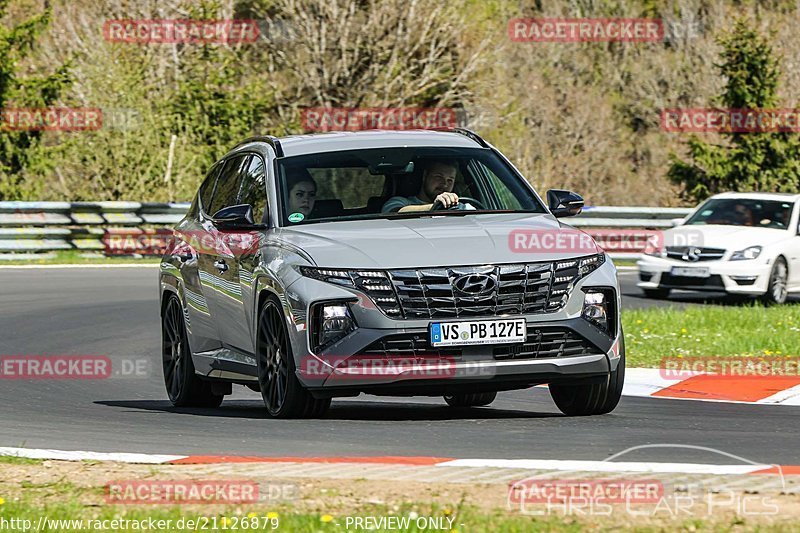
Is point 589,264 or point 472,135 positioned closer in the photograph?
point 589,264

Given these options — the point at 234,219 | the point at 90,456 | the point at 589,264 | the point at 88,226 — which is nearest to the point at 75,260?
the point at 88,226

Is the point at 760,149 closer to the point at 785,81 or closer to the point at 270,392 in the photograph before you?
the point at 785,81

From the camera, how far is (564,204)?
396 inches

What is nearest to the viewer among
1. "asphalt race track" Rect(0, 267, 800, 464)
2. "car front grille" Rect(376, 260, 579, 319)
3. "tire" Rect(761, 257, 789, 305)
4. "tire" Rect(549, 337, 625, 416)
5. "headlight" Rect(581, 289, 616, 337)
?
"asphalt race track" Rect(0, 267, 800, 464)

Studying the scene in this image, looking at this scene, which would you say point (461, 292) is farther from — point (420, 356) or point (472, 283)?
point (420, 356)

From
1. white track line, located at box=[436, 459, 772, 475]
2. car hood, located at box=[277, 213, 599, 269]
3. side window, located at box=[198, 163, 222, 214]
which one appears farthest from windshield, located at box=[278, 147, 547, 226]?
white track line, located at box=[436, 459, 772, 475]

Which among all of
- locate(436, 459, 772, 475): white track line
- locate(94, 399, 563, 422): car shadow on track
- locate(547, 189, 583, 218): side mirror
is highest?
locate(547, 189, 583, 218): side mirror

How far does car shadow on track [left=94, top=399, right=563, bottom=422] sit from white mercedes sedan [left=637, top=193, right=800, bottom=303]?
10.5 m

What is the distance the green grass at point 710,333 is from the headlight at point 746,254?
9.46 feet

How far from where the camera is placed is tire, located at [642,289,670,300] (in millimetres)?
22316

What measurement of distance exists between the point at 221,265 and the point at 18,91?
26.6 meters

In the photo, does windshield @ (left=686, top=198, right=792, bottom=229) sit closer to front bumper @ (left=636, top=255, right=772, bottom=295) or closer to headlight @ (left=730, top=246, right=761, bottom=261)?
headlight @ (left=730, top=246, right=761, bottom=261)

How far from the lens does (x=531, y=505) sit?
621 centimetres

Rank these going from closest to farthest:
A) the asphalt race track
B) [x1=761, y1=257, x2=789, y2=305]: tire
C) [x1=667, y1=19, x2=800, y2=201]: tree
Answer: the asphalt race track → [x1=761, y1=257, x2=789, y2=305]: tire → [x1=667, y1=19, x2=800, y2=201]: tree
